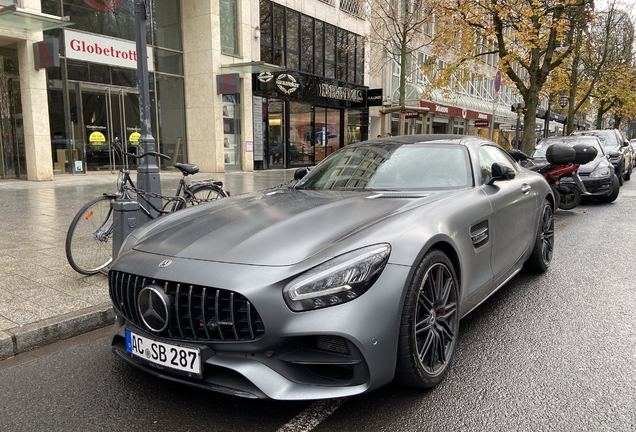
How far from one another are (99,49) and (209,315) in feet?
52.3

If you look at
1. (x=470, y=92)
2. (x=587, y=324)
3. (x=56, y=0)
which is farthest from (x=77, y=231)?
(x=470, y=92)

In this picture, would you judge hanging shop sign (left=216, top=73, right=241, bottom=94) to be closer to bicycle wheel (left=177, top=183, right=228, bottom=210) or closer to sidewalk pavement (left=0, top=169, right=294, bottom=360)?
sidewalk pavement (left=0, top=169, right=294, bottom=360)

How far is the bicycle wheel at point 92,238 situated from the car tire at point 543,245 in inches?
172

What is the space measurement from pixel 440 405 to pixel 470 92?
38.1 metres

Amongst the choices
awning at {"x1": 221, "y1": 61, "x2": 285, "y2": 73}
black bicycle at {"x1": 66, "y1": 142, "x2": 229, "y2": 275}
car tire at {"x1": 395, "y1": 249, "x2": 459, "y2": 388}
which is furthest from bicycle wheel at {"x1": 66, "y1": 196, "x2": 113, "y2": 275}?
awning at {"x1": 221, "y1": 61, "x2": 285, "y2": 73}

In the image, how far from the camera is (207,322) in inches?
90.9

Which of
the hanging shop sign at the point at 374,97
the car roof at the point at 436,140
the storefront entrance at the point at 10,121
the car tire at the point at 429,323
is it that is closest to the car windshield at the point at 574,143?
the car roof at the point at 436,140

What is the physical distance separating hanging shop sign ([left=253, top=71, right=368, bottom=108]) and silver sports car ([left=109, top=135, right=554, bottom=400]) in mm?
16756

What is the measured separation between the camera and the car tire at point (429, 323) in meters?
2.50

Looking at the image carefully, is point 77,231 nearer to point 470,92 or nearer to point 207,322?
point 207,322

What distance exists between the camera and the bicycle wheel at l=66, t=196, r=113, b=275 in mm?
4738

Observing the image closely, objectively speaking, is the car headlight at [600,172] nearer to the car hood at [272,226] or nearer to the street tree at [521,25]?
the street tree at [521,25]

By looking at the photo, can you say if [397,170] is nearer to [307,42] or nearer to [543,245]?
[543,245]

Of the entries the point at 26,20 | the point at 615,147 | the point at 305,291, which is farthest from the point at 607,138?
the point at 26,20
